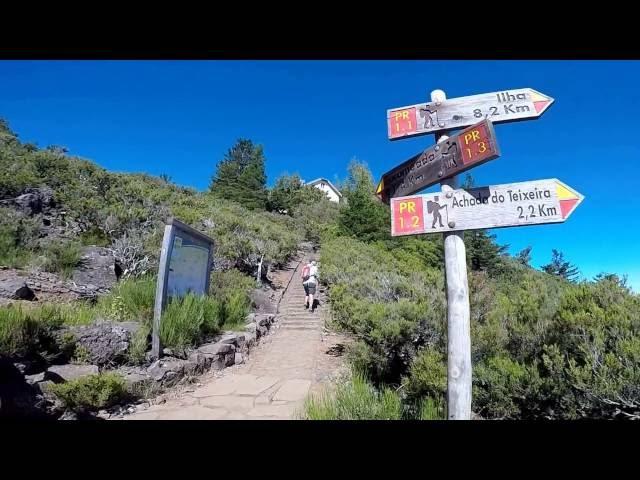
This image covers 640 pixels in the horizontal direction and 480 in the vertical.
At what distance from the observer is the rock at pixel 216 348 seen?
17.6ft

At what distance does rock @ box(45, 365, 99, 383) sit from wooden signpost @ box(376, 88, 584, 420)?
150 inches

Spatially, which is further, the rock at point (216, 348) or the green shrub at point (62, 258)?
the green shrub at point (62, 258)

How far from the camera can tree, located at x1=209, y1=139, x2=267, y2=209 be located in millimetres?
34625

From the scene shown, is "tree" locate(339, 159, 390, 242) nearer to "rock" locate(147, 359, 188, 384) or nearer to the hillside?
the hillside

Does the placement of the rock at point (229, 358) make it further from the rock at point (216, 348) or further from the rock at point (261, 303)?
the rock at point (261, 303)

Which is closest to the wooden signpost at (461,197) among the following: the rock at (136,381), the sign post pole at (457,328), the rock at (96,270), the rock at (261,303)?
the sign post pole at (457,328)

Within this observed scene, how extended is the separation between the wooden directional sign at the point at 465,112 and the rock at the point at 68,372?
164 inches

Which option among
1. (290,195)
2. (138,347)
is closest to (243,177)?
(290,195)

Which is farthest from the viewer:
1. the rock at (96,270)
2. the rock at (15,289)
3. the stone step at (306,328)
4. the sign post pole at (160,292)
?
the stone step at (306,328)

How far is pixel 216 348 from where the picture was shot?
18.0ft

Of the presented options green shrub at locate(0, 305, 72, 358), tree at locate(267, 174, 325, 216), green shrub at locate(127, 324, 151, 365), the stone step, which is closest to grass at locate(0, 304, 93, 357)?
green shrub at locate(0, 305, 72, 358)

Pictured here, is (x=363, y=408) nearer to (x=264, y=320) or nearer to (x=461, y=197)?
(x=461, y=197)

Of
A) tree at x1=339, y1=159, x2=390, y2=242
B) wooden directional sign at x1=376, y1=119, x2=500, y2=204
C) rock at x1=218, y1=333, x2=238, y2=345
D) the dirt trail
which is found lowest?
the dirt trail
